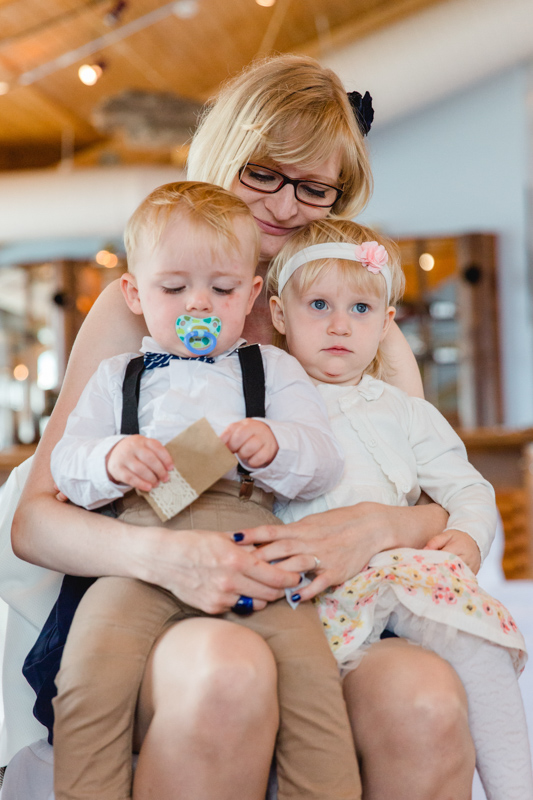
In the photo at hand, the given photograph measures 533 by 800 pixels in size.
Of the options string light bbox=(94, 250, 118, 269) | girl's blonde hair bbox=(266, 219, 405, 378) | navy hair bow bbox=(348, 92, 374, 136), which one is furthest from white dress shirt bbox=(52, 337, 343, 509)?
string light bbox=(94, 250, 118, 269)

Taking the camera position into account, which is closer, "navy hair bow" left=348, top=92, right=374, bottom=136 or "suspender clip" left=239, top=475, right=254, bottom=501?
"suspender clip" left=239, top=475, right=254, bottom=501

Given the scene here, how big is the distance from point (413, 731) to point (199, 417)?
0.55 m

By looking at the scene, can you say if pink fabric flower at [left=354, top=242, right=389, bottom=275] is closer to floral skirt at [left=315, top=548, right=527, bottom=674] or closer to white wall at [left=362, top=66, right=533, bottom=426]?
floral skirt at [left=315, top=548, right=527, bottom=674]

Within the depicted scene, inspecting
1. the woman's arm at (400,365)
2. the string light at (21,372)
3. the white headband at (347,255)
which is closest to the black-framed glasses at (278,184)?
the white headband at (347,255)

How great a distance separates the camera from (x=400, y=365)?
174cm

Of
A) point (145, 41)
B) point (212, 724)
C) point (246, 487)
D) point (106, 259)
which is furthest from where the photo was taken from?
point (106, 259)

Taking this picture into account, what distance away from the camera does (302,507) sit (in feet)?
4.68

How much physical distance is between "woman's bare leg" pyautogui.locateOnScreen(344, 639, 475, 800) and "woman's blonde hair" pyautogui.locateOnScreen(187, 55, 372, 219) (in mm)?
1009

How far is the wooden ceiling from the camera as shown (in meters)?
5.35

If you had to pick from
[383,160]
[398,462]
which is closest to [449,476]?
[398,462]

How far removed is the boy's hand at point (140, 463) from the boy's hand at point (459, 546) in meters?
0.47

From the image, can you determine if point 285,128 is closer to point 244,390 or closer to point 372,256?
point 372,256

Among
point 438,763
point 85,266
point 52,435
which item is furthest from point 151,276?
point 85,266

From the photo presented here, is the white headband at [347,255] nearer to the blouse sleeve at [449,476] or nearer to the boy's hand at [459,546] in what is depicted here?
the blouse sleeve at [449,476]
